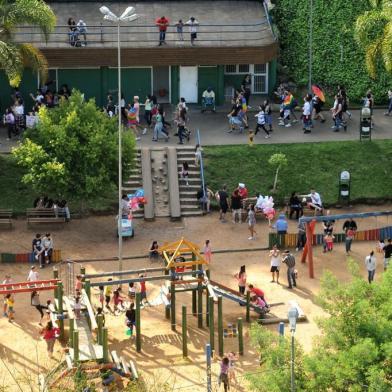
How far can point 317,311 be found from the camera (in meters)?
45.3

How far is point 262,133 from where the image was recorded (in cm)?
5847

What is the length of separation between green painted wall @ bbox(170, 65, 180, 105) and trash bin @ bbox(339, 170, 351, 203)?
37.8 ft

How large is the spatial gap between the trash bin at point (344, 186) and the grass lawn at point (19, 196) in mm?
9868

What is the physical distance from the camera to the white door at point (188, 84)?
6182cm

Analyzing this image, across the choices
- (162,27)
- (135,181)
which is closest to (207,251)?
(135,181)

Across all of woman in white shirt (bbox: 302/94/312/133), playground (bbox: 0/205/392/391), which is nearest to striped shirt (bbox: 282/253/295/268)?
playground (bbox: 0/205/392/391)

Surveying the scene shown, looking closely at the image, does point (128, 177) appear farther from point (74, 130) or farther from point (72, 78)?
point (72, 78)

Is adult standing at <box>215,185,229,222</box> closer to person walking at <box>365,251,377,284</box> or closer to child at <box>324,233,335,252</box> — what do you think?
child at <box>324,233,335,252</box>

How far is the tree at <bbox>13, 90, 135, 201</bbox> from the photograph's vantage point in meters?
50.0

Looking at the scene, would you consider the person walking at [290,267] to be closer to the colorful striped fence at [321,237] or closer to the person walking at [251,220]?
the colorful striped fence at [321,237]

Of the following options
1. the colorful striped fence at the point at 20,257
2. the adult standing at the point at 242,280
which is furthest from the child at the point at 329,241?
the colorful striped fence at the point at 20,257

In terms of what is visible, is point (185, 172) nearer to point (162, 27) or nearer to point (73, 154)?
point (73, 154)

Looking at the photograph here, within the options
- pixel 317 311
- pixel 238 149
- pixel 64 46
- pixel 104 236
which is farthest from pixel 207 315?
pixel 64 46

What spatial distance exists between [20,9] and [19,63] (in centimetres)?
239
